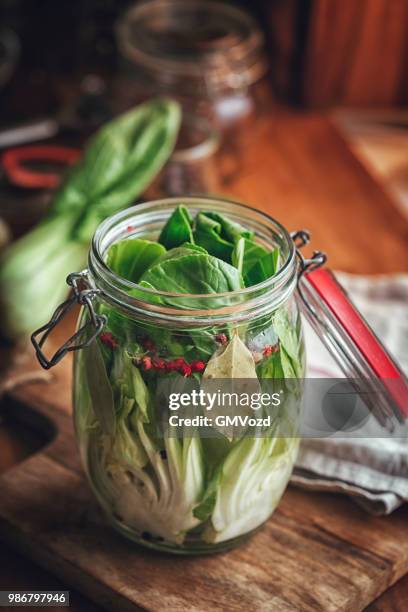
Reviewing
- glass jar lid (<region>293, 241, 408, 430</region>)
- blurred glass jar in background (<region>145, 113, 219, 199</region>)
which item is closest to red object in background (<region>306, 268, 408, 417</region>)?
glass jar lid (<region>293, 241, 408, 430</region>)

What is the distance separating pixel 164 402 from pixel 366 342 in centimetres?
18

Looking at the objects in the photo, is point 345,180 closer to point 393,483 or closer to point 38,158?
point 38,158

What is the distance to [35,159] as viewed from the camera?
54.1 inches

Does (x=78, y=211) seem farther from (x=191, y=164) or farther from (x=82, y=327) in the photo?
(x=82, y=327)

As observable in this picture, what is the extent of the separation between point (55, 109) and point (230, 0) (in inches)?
17.1

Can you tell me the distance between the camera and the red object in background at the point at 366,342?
28.8 inches

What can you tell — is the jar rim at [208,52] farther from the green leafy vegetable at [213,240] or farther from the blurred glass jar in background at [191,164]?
the green leafy vegetable at [213,240]

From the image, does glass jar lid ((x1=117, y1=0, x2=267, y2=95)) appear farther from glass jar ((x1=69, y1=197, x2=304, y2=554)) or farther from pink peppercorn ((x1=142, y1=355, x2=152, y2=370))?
pink peppercorn ((x1=142, y1=355, x2=152, y2=370))

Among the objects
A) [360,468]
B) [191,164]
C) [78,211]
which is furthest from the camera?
[191,164]

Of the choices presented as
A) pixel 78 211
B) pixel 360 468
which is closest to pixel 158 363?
pixel 360 468

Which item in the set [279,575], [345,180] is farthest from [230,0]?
[279,575]

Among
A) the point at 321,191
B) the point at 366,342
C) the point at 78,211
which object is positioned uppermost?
the point at 366,342

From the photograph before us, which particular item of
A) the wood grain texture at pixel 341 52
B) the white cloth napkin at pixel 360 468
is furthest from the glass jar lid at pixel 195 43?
the white cloth napkin at pixel 360 468

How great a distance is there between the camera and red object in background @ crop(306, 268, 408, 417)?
2.40 feet
